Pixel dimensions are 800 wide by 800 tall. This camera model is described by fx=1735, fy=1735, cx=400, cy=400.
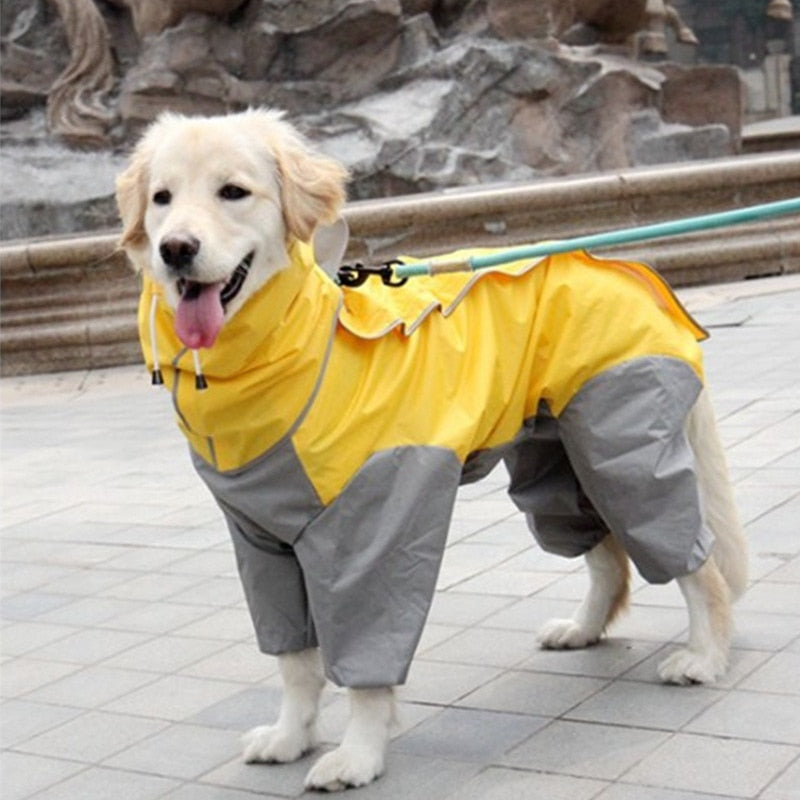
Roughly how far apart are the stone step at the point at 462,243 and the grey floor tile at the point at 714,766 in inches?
292

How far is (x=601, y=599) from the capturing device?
4652 millimetres

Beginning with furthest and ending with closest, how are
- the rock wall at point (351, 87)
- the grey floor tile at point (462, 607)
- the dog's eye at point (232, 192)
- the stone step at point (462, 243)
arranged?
the rock wall at point (351, 87) < the stone step at point (462, 243) < the grey floor tile at point (462, 607) < the dog's eye at point (232, 192)

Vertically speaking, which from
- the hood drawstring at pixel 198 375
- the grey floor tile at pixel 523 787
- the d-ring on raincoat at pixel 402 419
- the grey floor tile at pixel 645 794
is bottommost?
the grey floor tile at pixel 523 787

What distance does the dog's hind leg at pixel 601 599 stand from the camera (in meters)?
4.64

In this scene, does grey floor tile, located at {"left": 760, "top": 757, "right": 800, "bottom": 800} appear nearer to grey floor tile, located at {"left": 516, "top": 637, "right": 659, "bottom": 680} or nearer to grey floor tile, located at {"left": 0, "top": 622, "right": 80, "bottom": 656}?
grey floor tile, located at {"left": 516, "top": 637, "right": 659, "bottom": 680}

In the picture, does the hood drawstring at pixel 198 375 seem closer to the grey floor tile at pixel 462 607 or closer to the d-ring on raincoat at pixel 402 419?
the d-ring on raincoat at pixel 402 419

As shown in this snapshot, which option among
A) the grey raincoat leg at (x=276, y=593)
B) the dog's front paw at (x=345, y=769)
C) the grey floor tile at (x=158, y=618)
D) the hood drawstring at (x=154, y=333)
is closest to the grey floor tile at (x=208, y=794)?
the dog's front paw at (x=345, y=769)

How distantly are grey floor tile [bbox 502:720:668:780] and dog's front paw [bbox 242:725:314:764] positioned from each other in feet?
1.61

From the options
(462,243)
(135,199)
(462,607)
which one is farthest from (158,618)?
(462,243)

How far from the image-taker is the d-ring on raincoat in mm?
3740

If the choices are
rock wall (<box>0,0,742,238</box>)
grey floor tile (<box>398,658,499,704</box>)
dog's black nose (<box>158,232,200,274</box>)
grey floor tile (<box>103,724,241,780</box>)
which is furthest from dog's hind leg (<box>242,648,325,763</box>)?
rock wall (<box>0,0,742,238</box>)

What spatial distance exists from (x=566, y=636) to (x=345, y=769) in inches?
41.3

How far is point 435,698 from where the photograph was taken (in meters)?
4.37

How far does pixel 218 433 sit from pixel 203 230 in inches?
18.2
